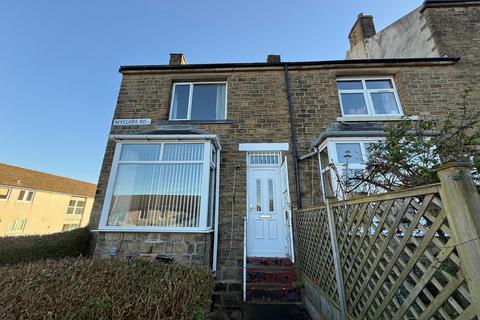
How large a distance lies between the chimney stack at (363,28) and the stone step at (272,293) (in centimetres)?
1153

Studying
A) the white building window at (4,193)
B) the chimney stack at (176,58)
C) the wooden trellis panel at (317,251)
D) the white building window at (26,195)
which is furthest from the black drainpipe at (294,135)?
the white building window at (26,195)

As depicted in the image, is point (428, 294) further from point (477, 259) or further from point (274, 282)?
point (274, 282)

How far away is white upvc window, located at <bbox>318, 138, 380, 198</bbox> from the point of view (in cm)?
543

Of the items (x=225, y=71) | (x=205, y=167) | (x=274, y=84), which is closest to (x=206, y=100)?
(x=225, y=71)

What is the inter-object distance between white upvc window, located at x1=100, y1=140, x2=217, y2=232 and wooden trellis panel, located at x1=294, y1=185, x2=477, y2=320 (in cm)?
315

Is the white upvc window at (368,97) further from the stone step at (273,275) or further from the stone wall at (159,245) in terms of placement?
the stone wall at (159,245)

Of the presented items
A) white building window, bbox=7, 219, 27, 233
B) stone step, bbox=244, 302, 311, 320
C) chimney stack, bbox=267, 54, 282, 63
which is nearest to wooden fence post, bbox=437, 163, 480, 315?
stone step, bbox=244, 302, 311, 320

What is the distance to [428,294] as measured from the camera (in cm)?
150

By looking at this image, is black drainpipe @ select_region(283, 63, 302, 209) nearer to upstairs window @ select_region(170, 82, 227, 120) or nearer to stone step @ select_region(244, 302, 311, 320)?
upstairs window @ select_region(170, 82, 227, 120)

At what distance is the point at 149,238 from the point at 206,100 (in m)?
4.95

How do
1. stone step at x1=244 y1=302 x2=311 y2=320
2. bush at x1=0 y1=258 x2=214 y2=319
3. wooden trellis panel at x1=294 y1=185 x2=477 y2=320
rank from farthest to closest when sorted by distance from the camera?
stone step at x1=244 y1=302 x2=311 y2=320
bush at x1=0 y1=258 x2=214 y2=319
wooden trellis panel at x1=294 y1=185 x2=477 y2=320

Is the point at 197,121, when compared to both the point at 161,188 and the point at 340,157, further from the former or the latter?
the point at 340,157

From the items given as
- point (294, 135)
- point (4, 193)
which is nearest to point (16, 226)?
point (4, 193)

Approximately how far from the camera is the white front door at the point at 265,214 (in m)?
5.59
